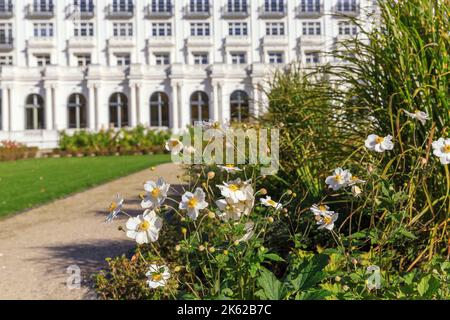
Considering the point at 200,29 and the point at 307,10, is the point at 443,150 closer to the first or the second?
the point at 200,29

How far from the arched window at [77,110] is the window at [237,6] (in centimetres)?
1401

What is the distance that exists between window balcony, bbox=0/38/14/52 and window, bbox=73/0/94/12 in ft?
19.6

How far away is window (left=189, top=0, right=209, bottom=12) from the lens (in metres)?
38.4

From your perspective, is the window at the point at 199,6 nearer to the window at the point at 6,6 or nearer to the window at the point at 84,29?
the window at the point at 84,29

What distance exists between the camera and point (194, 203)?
163 cm

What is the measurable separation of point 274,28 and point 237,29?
309cm

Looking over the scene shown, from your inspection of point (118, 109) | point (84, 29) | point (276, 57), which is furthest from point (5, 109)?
point (276, 57)

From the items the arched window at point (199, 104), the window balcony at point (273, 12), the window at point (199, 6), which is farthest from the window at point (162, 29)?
the window balcony at point (273, 12)

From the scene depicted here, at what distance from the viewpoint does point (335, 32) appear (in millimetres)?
39094

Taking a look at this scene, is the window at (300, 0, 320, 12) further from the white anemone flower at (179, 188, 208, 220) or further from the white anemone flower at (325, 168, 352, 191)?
the white anemone flower at (179, 188, 208, 220)

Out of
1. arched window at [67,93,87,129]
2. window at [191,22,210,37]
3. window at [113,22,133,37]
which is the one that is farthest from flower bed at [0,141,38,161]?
window at [191,22,210,37]
